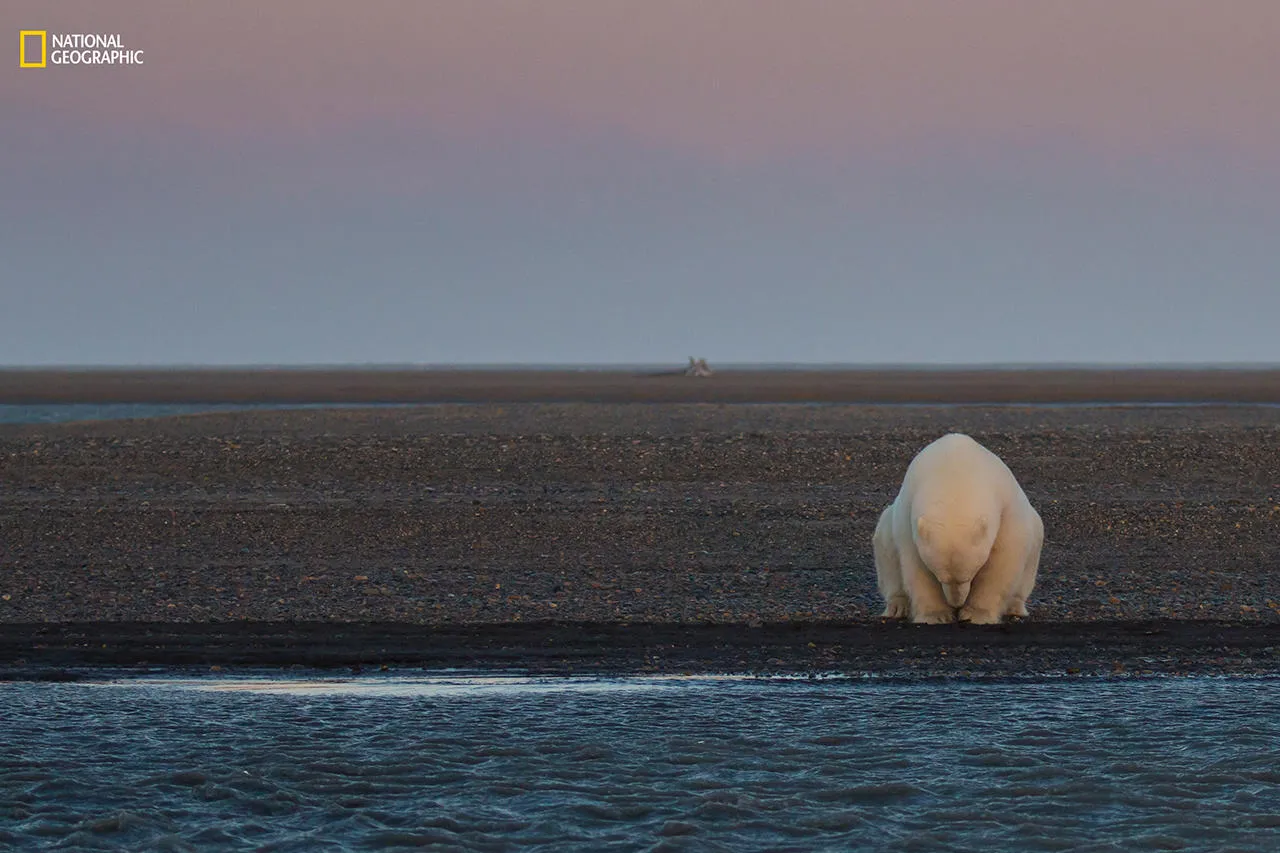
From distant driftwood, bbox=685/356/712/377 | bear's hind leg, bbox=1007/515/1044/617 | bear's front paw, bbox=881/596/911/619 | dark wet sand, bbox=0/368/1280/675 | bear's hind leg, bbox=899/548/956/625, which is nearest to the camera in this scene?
dark wet sand, bbox=0/368/1280/675

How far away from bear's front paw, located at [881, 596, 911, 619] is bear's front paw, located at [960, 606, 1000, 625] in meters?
0.45

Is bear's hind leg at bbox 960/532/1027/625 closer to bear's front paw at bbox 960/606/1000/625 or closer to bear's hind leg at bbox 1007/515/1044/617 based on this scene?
bear's front paw at bbox 960/606/1000/625

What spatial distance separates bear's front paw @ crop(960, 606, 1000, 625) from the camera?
38.6ft

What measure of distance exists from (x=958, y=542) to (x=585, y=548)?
620 centimetres

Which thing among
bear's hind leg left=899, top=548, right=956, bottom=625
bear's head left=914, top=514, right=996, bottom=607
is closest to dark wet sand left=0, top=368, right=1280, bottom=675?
bear's hind leg left=899, top=548, right=956, bottom=625

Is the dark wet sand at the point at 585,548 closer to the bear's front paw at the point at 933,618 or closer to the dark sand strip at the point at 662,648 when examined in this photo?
the dark sand strip at the point at 662,648

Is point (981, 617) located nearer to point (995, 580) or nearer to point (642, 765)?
point (995, 580)

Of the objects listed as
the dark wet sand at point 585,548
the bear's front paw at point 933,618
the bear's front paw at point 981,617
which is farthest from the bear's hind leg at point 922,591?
the dark wet sand at point 585,548

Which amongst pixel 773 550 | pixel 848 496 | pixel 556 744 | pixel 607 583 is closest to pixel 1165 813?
pixel 556 744

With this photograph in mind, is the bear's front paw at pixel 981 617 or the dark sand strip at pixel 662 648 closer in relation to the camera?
the dark sand strip at pixel 662 648

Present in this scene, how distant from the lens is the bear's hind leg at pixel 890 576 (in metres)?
12.1

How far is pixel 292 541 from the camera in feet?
57.4

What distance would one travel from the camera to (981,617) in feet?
38.7

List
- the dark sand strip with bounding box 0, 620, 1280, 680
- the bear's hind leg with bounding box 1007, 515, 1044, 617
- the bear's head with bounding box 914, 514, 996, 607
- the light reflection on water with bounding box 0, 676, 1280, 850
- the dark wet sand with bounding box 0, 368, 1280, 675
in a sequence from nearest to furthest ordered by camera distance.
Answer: the light reflection on water with bounding box 0, 676, 1280, 850, the dark sand strip with bounding box 0, 620, 1280, 680, the dark wet sand with bounding box 0, 368, 1280, 675, the bear's head with bounding box 914, 514, 996, 607, the bear's hind leg with bounding box 1007, 515, 1044, 617
